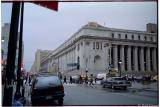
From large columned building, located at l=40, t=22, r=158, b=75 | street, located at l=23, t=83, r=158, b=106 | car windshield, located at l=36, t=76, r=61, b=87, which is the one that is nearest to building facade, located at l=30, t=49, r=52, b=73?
large columned building, located at l=40, t=22, r=158, b=75

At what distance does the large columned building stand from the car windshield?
0.19 m

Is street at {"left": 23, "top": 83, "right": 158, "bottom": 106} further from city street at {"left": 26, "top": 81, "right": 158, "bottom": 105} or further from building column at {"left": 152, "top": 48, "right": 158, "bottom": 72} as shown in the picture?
building column at {"left": 152, "top": 48, "right": 158, "bottom": 72}

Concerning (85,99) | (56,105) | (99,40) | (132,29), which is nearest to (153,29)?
(132,29)

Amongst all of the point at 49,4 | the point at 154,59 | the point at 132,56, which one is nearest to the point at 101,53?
the point at 132,56

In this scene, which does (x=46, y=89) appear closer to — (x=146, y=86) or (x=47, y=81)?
(x=47, y=81)

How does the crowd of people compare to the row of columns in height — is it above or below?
below

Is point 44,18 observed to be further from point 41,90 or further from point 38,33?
point 41,90

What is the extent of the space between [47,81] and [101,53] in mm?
1089

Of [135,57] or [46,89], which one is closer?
[46,89]

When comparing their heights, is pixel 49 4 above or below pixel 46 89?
above

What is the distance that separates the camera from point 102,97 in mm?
5934

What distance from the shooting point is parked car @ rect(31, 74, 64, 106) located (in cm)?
588

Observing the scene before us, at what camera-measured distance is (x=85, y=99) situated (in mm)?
5906

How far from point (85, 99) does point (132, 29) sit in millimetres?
1422
